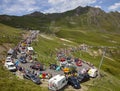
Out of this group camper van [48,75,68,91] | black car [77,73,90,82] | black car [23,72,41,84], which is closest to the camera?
camper van [48,75,68,91]

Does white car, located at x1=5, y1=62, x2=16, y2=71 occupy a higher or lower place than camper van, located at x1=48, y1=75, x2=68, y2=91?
higher

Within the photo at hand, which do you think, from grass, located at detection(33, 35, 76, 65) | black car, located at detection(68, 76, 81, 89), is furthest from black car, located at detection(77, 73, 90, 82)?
grass, located at detection(33, 35, 76, 65)

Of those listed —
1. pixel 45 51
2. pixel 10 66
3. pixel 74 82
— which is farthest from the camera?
pixel 45 51

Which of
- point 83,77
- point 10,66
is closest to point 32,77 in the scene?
point 10,66

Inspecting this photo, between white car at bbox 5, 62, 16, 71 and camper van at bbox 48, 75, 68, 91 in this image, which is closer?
camper van at bbox 48, 75, 68, 91

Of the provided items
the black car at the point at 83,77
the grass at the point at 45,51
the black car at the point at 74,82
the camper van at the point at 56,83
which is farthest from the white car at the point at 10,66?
the black car at the point at 83,77

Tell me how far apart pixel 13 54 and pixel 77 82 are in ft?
131

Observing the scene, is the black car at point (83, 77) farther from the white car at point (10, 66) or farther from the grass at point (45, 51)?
the white car at point (10, 66)

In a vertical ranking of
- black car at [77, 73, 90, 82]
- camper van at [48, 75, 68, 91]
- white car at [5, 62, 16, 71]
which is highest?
white car at [5, 62, 16, 71]

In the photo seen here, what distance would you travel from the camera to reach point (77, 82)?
236 ft

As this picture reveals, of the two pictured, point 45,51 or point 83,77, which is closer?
point 83,77

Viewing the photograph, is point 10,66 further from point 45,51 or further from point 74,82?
point 45,51

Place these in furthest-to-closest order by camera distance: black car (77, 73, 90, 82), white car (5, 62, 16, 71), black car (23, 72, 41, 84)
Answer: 1. white car (5, 62, 16, 71)
2. black car (77, 73, 90, 82)
3. black car (23, 72, 41, 84)

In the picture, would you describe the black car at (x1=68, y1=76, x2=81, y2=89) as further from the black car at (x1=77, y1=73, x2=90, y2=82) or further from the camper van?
the black car at (x1=77, y1=73, x2=90, y2=82)
